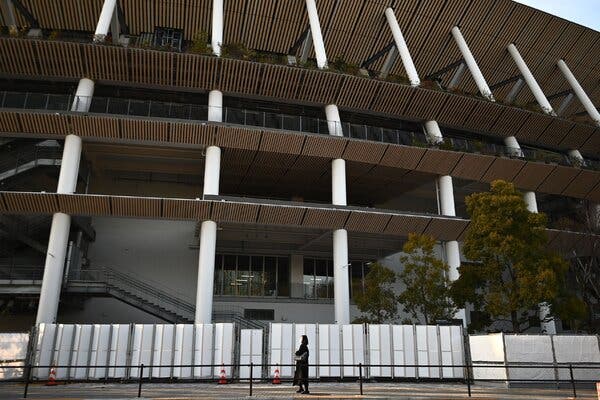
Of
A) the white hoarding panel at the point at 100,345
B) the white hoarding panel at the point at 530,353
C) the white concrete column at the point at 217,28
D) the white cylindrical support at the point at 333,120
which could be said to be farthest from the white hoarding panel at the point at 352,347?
the white concrete column at the point at 217,28

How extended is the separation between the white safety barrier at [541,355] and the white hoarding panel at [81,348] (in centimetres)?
1291

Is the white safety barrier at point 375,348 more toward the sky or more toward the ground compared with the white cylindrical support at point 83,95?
more toward the ground

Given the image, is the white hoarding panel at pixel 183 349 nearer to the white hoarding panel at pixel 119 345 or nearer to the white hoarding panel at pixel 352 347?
the white hoarding panel at pixel 119 345

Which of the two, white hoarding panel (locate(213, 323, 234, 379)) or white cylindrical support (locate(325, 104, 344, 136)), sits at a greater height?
white cylindrical support (locate(325, 104, 344, 136))

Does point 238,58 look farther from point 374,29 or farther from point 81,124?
point 374,29

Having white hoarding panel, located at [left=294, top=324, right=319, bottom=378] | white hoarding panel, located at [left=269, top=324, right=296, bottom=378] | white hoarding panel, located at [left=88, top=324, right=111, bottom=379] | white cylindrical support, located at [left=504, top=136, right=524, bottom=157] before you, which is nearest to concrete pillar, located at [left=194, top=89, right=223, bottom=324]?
white hoarding panel, located at [left=88, top=324, right=111, bottom=379]

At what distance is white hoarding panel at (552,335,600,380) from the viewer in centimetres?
1484

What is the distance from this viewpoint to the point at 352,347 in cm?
1652

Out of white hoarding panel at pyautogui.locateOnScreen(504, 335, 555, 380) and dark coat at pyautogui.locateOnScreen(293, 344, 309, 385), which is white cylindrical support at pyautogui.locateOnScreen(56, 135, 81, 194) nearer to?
dark coat at pyautogui.locateOnScreen(293, 344, 309, 385)

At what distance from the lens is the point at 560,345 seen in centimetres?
1497

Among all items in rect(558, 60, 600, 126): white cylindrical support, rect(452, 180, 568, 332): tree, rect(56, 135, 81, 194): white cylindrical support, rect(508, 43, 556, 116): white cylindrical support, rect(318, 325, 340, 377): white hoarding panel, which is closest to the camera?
rect(318, 325, 340, 377): white hoarding panel

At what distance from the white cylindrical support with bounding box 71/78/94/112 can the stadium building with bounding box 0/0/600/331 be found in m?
0.10

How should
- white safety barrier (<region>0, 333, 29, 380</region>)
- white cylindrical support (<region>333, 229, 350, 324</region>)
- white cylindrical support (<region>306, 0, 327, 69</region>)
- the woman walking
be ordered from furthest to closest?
1. white cylindrical support (<region>306, 0, 327, 69</region>)
2. white cylindrical support (<region>333, 229, 350, 324</region>)
3. white safety barrier (<region>0, 333, 29, 380</region>)
4. the woman walking

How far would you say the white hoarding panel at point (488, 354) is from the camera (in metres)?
14.7
